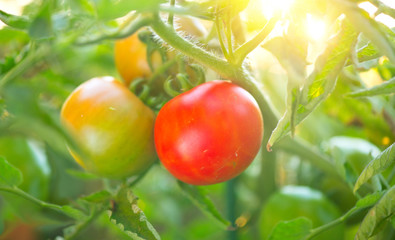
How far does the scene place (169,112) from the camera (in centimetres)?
34

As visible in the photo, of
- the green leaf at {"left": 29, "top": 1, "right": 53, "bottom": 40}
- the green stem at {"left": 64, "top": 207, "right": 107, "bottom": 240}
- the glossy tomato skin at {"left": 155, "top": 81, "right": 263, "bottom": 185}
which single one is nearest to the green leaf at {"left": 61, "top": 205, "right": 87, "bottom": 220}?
the green stem at {"left": 64, "top": 207, "right": 107, "bottom": 240}

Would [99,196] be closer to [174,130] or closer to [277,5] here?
[174,130]

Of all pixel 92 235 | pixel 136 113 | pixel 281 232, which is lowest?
pixel 92 235

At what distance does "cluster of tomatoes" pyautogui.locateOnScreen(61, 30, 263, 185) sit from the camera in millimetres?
327

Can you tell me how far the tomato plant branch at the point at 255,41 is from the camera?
0.95 ft

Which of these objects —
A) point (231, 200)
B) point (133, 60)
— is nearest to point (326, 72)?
point (133, 60)

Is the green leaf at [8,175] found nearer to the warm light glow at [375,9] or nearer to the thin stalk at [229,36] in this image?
the thin stalk at [229,36]

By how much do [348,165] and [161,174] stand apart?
0.60m

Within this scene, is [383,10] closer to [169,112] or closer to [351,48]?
[351,48]

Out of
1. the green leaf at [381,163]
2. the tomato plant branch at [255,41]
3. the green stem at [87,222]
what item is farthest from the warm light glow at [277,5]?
the green stem at [87,222]

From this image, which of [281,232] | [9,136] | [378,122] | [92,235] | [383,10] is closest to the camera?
[383,10]

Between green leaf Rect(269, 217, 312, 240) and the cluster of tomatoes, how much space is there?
3.2 inches

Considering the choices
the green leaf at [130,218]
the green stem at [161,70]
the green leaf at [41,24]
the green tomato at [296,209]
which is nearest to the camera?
the green leaf at [41,24]

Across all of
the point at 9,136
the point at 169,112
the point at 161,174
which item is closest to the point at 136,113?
the point at 169,112
